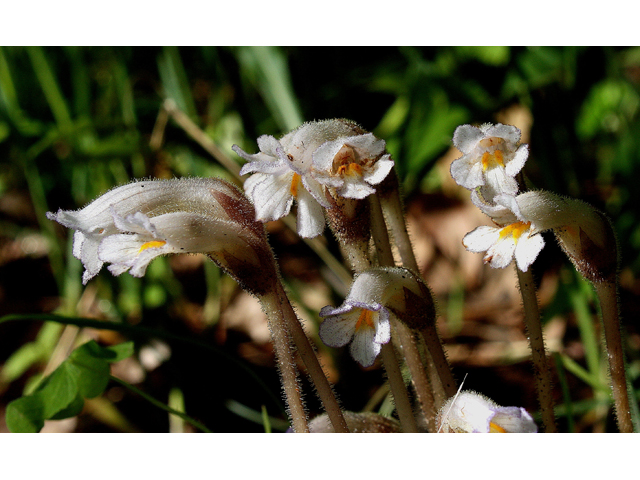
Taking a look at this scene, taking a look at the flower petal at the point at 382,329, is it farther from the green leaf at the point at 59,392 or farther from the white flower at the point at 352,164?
the green leaf at the point at 59,392

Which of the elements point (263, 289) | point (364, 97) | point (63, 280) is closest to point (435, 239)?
point (364, 97)

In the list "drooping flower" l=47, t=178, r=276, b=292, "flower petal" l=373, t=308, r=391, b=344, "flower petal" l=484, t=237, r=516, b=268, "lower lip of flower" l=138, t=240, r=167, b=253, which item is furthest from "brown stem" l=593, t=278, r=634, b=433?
"lower lip of flower" l=138, t=240, r=167, b=253

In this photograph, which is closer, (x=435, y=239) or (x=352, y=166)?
(x=352, y=166)

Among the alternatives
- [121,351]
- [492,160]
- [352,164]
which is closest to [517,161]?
[492,160]

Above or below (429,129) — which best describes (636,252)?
below

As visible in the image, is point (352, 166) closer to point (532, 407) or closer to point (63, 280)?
point (532, 407)

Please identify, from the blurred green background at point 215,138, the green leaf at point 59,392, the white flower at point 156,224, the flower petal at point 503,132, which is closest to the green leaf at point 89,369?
the green leaf at point 59,392
